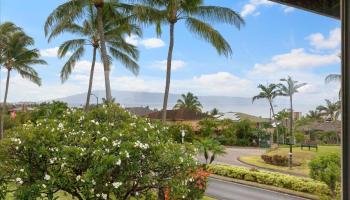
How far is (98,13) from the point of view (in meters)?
3.20

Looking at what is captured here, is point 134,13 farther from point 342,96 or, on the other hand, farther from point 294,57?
point 342,96

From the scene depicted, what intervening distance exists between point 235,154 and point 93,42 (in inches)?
54.4

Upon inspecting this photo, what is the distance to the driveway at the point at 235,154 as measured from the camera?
2.50m

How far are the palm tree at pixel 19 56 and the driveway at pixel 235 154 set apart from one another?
1170 millimetres

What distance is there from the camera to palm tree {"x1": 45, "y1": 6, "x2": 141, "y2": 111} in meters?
2.39

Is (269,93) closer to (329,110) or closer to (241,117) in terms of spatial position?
(241,117)

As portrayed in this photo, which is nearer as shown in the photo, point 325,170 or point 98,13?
point 325,170

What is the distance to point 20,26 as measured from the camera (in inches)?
82.2

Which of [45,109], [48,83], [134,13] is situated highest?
[134,13]

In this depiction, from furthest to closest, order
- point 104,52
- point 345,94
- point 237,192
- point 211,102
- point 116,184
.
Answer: point 237,192
point 104,52
point 211,102
point 116,184
point 345,94

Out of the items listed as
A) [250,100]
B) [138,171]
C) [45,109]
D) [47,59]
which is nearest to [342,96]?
[250,100]

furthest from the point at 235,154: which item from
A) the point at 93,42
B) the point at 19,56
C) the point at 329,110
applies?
the point at 19,56

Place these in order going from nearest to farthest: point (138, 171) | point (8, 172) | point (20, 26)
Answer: point (8, 172) < point (138, 171) < point (20, 26)

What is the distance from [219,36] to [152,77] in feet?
2.26
